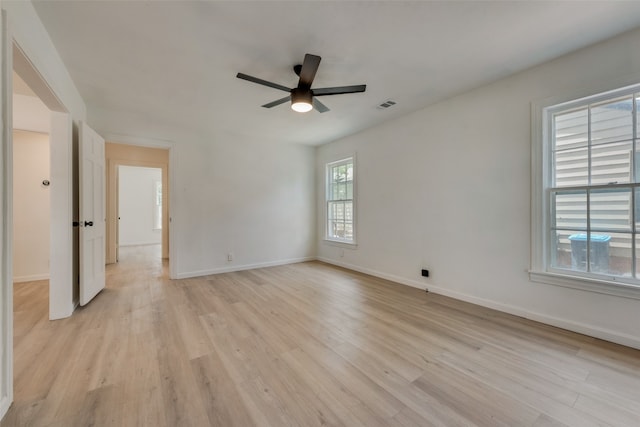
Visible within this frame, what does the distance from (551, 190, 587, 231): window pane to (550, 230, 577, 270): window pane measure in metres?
0.08

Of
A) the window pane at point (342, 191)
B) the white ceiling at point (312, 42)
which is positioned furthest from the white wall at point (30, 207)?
the window pane at point (342, 191)

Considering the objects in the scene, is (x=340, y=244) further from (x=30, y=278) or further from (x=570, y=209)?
(x=30, y=278)

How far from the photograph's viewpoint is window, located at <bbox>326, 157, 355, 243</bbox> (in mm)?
4914

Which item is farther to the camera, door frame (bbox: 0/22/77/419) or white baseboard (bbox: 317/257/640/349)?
white baseboard (bbox: 317/257/640/349)

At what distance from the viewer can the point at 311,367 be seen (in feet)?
5.94

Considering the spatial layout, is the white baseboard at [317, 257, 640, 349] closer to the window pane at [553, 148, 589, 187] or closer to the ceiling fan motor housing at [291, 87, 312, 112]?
the window pane at [553, 148, 589, 187]

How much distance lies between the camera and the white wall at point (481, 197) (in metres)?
2.23

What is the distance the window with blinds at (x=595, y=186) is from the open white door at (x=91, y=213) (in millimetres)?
4853

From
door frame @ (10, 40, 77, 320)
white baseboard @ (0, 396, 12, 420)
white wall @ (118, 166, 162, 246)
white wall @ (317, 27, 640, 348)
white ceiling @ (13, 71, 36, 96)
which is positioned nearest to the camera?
white baseboard @ (0, 396, 12, 420)

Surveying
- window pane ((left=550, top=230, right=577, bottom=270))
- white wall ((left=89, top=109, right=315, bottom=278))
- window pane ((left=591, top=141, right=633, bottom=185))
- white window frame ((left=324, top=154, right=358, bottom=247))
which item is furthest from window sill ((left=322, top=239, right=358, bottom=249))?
window pane ((left=591, top=141, right=633, bottom=185))

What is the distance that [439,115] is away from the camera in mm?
3354

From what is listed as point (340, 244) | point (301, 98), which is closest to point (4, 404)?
point (301, 98)

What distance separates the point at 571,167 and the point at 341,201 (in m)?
3.34

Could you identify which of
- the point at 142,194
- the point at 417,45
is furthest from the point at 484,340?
the point at 142,194
